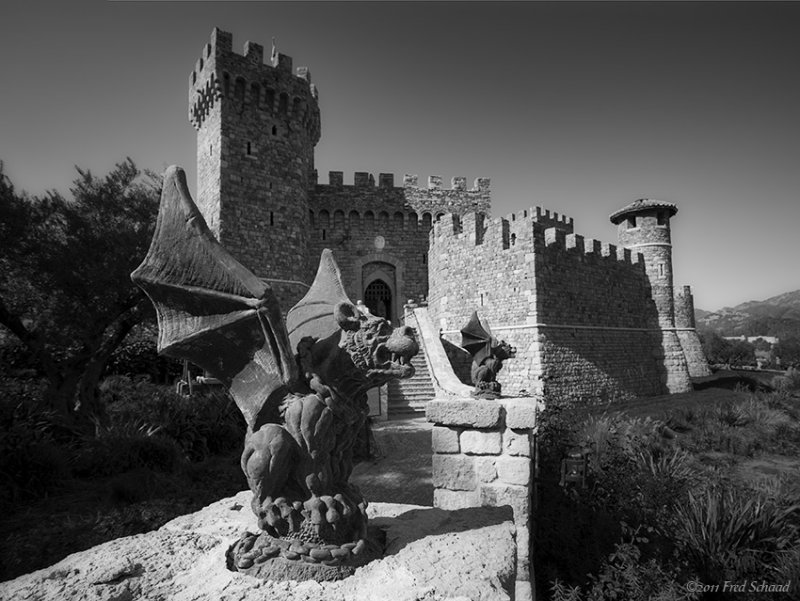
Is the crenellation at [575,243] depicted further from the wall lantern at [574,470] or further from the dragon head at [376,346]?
the dragon head at [376,346]

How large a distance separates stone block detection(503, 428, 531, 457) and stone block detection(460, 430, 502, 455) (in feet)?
0.21

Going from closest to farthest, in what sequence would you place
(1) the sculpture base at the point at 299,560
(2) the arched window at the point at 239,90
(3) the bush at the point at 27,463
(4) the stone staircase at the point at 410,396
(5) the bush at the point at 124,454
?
(1) the sculpture base at the point at 299,560
(3) the bush at the point at 27,463
(5) the bush at the point at 124,454
(4) the stone staircase at the point at 410,396
(2) the arched window at the point at 239,90

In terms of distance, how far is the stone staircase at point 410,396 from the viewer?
497 inches

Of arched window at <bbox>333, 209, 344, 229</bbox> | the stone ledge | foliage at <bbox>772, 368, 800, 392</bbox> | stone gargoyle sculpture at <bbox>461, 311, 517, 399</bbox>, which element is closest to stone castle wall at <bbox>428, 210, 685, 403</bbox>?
foliage at <bbox>772, 368, 800, 392</bbox>

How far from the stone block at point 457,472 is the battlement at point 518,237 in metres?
10.8

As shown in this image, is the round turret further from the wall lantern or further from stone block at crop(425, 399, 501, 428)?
stone block at crop(425, 399, 501, 428)

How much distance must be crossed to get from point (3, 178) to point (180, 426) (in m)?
6.56

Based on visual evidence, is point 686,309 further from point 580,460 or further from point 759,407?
point 580,460

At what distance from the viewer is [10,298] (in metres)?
9.78

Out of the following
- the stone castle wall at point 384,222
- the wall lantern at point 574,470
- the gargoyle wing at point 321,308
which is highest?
the stone castle wall at point 384,222

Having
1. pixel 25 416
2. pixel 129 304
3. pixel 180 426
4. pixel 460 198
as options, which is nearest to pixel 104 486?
pixel 180 426

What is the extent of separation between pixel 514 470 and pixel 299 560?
2.43 meters

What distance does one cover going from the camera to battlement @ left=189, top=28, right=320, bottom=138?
53.4 ft

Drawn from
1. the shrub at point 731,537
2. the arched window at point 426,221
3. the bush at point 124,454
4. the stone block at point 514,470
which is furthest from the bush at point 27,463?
the arched window at point 426,221
